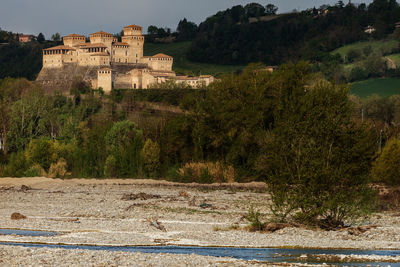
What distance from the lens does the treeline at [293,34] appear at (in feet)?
494

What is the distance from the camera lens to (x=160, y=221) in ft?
82.3

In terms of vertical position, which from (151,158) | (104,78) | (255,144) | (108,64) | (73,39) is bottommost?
(151,158)

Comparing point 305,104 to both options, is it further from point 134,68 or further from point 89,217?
point 134,68

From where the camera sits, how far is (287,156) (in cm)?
2312

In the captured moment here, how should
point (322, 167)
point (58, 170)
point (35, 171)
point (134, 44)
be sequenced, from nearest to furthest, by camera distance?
point (322, 167)
point (35, 171)
point (58, 170)
point (134, 44)

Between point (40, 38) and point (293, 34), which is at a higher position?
point (293, 34)

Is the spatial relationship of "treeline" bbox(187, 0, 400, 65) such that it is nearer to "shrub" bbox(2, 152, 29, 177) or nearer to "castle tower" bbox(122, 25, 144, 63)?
"castle tower" bbox(122, 25, 144, 63)

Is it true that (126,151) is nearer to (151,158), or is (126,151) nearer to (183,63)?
(151,158)

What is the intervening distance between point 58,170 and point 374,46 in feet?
328

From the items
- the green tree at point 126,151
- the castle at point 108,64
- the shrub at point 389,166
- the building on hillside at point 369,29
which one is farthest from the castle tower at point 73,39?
the shrub at point 389,166

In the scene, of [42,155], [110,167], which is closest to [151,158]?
[110,167]

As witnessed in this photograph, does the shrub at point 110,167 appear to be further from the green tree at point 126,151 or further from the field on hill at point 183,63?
the field on hill at point 183,63

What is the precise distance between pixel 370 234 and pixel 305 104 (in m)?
5.85

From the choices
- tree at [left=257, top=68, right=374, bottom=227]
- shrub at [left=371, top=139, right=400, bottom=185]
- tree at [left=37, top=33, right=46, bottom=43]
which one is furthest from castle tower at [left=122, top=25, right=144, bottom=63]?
tree at [left=257, top=68, right=374, bottom=227]
